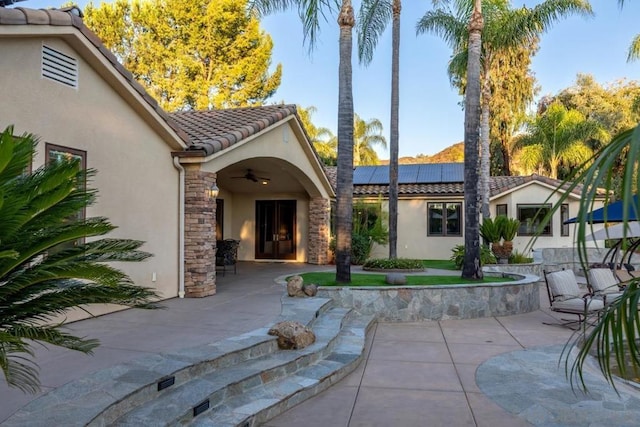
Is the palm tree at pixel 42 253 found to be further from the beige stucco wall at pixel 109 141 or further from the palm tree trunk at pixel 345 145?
the palm tree trunk at pixel 345 145

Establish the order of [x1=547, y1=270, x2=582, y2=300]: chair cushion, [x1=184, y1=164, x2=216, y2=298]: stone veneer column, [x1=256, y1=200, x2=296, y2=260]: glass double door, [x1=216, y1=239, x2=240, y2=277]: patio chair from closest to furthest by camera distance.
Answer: [x1=547, y1=270, x2=582, y2=300]: chair cushion, [x1=184, y1=164, x2=216, y2=298]: stone veneer column, [x1=216, y1=239, x2=240, y2=277]: patio chair, [x1=256, y1=200, x2=296, y2=260]: glass double door

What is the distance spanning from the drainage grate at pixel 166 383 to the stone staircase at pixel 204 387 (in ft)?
0.03

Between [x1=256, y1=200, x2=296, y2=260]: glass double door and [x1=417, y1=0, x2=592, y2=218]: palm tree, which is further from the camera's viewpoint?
[x1=256, y1=200, x2=296, y2=260]: glass double door

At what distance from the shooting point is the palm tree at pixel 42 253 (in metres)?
2.69

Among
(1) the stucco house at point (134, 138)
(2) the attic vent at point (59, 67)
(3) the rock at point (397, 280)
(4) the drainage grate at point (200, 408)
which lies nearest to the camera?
(4) the drainage grate at point (200, 408)

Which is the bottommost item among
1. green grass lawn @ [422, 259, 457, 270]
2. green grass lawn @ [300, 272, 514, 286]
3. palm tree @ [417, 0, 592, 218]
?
green grass lawn @ [422, 259, 457, 270]

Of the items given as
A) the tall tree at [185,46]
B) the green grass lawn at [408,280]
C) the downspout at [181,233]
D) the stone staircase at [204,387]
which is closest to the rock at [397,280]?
the green grass lawn at [408,280]

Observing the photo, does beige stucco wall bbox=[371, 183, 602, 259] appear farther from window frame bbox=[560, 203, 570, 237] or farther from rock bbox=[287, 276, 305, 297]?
rock bbox=[287, 276, 305, 297]

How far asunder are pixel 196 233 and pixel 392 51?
1035 centimetres

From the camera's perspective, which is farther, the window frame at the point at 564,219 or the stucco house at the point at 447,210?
the stucco house at the point at 447,210

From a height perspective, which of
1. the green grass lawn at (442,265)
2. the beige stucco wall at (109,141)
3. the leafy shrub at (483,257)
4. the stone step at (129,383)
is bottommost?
the stone step at (129,383)

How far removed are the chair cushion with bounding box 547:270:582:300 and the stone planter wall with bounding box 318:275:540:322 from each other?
3.23 ft

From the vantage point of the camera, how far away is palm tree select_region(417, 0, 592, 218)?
739 inches

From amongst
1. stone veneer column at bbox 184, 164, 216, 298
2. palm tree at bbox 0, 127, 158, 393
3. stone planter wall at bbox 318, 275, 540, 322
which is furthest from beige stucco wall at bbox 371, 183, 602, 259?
palm tree at bbox 0, 127, 158, 393
